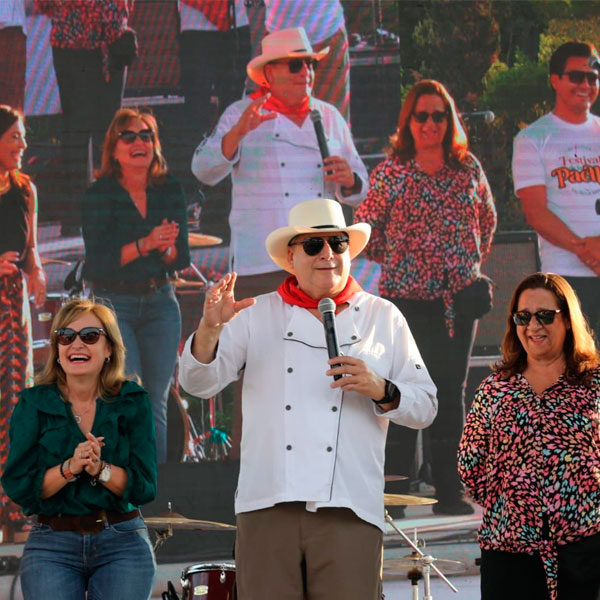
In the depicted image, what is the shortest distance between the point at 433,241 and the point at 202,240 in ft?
4.57

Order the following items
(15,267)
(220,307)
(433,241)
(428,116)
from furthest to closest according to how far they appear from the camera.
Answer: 1. (428,116)
2. (433,241)
3. (15,267)
4. (220,307)

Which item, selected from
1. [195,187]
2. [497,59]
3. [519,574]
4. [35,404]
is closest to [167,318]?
[195,187]

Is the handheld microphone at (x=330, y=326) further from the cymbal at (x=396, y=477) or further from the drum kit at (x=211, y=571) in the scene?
the cymbal at (x=396, y=477)

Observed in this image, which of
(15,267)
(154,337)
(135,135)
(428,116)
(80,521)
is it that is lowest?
(80,521)

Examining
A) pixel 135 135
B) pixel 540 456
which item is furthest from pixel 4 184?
pixel 540 456

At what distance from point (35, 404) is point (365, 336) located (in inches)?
39.2

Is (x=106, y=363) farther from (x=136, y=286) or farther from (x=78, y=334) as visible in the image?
(x=136, y=286)

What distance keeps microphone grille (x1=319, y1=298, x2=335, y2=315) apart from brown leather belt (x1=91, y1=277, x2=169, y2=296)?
3.40 m

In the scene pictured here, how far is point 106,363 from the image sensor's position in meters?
3.33

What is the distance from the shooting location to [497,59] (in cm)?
680

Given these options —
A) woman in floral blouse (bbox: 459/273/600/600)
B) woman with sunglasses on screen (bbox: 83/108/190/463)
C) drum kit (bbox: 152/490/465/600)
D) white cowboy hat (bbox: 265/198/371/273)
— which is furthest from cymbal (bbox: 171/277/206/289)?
woman in floral blouse (bbox: 459/273/600/600)

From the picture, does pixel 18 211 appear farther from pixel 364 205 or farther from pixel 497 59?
pixel 497 59

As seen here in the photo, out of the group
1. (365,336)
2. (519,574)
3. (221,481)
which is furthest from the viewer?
(221,481)

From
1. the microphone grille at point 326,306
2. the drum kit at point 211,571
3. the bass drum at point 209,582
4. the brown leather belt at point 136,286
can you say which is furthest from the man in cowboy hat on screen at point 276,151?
the microphone grille at point 326,306
